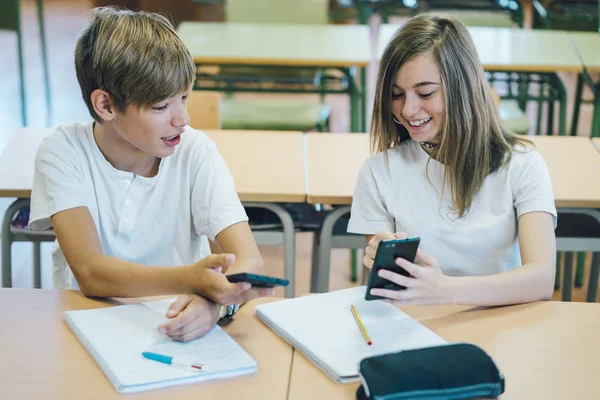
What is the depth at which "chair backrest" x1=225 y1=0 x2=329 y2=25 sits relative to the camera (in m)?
4.44

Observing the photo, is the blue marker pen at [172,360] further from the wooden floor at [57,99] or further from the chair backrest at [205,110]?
the wooden floor at [57,99]

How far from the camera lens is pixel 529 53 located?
3.84 metres

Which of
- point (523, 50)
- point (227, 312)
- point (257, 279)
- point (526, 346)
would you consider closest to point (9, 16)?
point (523, 50)

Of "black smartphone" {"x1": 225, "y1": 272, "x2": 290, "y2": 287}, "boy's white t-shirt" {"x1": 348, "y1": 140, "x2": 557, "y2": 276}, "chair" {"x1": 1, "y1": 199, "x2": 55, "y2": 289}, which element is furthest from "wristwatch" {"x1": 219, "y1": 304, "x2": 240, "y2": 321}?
"chair" {"x1": 1, "y1": 199, "x2": 55, "y2": 289}

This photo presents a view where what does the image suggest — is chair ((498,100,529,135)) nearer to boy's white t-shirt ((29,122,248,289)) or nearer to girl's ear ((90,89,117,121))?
boy's white t-shirt ((29,122,248,289))

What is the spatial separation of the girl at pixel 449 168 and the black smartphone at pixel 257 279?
470mm

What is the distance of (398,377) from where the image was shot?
49.8 inches

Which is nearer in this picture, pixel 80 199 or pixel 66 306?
pixel 66 306

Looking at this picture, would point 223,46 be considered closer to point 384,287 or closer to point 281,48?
point 281,48

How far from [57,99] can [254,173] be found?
3237 mm

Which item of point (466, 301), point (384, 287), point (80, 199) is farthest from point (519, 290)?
point (80, 199)

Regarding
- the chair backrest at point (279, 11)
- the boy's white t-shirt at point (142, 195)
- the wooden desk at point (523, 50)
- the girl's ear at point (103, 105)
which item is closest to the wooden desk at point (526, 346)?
the boy's white t-shirt at point (142, 195)

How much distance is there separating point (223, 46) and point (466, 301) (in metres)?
2.52

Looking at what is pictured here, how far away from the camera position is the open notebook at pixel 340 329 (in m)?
1.41
